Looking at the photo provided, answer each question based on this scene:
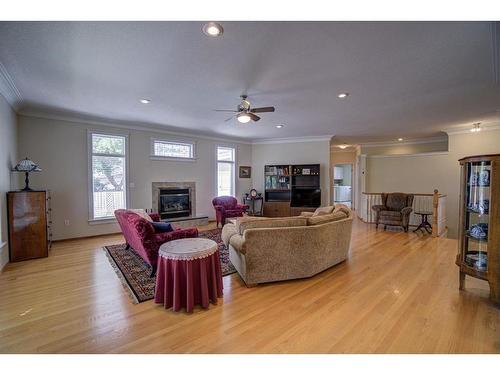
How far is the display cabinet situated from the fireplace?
6218mm

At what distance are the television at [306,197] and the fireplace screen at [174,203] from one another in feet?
11.2

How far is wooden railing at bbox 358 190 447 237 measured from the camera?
5734mm

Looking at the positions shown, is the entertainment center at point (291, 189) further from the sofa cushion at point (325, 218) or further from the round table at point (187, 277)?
the round table at point (187, 277)

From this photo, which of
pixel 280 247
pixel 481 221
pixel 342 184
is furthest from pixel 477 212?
pixel 342 184

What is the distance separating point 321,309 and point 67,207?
565cm

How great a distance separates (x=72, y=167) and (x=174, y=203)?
8.52 feet

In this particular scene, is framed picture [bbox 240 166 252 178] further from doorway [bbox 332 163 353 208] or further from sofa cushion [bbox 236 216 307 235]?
doorway [bbox 332 163 353 208]

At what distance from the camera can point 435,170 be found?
7.27 m

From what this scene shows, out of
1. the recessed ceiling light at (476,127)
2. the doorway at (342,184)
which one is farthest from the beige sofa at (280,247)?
the doorway at (342,184)

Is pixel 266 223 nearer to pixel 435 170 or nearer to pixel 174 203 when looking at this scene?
pixel 174 203

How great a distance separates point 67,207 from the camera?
17.3 feet
